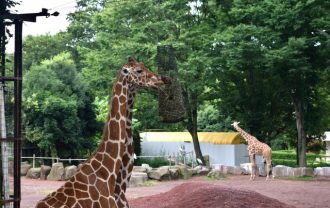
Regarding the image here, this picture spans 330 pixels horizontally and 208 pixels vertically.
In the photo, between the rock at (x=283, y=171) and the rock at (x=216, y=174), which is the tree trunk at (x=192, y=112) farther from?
the rock at (x=283, y=171)

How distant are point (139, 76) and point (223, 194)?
199 inches

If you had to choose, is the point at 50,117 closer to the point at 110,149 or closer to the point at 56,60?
the point at 56,60

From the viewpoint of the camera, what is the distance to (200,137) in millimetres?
28469

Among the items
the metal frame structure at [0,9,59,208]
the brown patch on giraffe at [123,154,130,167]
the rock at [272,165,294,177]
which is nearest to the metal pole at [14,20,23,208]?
the metal frame structure at [0,9,59,208]

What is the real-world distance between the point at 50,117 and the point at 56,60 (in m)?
3.24

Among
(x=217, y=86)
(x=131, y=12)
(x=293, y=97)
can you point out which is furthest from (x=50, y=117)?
(x=293, y=97)

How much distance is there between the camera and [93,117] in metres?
23.7

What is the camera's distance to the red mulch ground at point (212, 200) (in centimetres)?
1043

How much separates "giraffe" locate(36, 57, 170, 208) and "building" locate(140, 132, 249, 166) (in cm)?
1888

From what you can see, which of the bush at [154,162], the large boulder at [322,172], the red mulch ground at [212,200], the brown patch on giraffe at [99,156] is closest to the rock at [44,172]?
the bush at [154,162]

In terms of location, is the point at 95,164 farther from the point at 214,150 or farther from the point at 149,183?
the point at 214,150

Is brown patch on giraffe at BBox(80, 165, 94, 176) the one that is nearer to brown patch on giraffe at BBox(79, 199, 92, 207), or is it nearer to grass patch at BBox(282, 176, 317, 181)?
brown patch on giraffe at BBox(79, 199, 92, 207)

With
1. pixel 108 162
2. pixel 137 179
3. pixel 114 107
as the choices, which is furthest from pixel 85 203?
pixel 137 179

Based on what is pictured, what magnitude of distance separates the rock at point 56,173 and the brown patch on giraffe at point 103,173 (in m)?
13.8
